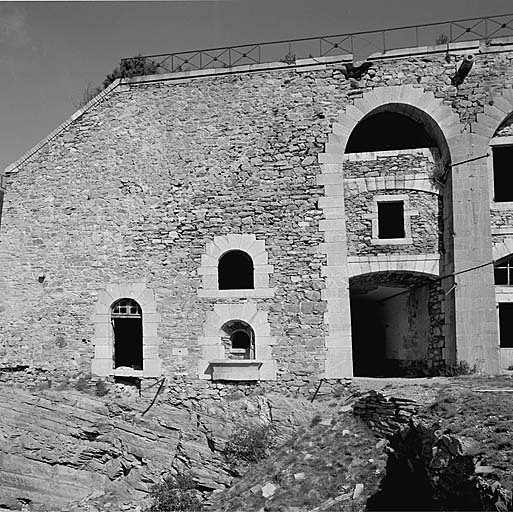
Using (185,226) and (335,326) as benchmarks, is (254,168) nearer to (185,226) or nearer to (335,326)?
(185,226)

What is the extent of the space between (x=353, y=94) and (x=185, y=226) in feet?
15.3

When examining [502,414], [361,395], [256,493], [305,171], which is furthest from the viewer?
[305,171]

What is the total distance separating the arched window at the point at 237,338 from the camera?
487 inches

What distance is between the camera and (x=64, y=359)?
13.0 metres

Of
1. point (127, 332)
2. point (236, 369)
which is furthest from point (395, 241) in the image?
point (127, 332)

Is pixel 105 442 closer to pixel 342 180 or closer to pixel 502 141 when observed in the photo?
pixel 342 180

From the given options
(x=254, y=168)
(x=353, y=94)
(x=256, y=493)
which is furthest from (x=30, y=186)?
(x=256, y=493)

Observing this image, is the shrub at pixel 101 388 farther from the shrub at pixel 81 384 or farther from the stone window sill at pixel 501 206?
the stone window sill at pixel 501 206

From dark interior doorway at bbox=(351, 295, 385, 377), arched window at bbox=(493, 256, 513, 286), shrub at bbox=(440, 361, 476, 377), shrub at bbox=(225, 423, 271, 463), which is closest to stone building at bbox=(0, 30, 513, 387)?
arched window at bbox=(493, 256, 513, 286)

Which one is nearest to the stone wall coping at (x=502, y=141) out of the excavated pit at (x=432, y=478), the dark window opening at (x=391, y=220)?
the dark window opening at (x=391, y=220)

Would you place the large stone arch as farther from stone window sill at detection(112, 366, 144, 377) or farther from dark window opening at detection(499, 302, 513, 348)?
stone window sill at detection(112, 366, 144, 377)

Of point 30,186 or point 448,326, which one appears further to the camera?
point 30,186

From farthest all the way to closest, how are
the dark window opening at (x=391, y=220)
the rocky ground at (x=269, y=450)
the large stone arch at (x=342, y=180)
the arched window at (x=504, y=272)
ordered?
the dark window opening at (x=391, y=220)
the arched window at (x=504, y=272)
the large stone arch at (x=342, y=180)
the rocky ground at (x=269, y=450)

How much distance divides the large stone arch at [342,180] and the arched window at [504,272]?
245 cm
